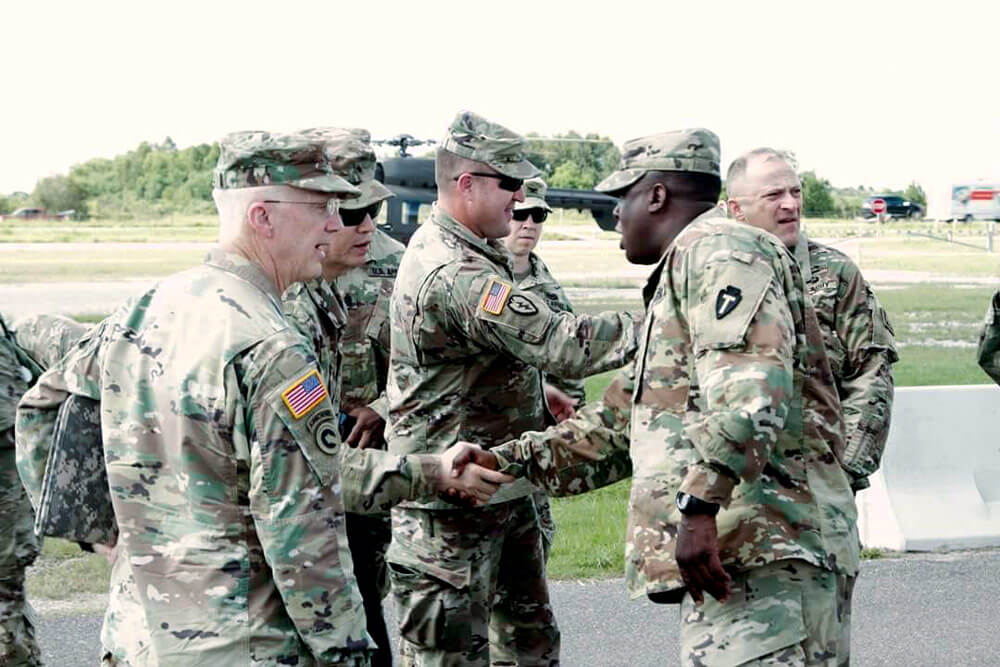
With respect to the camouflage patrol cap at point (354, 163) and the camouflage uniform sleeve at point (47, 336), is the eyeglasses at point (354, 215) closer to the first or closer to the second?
the camouflage patrol cap at point (354, 163)

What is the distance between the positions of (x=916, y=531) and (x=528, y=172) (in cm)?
428

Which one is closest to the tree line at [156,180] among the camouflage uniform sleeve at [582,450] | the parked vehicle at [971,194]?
the parked vehicle at [971,194]

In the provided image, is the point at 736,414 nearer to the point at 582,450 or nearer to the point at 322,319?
the point at 582,450

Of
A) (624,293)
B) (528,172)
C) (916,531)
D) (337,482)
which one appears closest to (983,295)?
(624,293)

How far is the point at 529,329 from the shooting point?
467cm

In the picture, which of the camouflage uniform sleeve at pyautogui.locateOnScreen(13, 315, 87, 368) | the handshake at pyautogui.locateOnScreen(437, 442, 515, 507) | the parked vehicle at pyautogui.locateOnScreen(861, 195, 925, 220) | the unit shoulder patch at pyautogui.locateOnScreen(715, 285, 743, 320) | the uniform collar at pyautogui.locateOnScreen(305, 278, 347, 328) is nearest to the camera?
the unit shoulder patch at pyautogui.locateOnScreen(715, 285, 743, 320)

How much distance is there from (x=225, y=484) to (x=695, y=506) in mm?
1234

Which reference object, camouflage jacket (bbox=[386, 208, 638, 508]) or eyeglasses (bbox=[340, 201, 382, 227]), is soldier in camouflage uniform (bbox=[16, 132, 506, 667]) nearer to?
camouflage jacket (bbox=[386, 208, 638, 508])

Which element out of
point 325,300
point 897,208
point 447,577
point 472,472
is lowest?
point 897,208

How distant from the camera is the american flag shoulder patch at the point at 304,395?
9.33 ft

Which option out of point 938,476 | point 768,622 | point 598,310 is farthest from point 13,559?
point 598,310

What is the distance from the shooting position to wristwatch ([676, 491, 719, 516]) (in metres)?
3.44

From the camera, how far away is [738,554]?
11.7ft

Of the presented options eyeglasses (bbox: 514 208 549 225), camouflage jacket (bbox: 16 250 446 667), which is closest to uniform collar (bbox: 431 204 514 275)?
camouflage jacket (bbox: 16 250 446 667)
